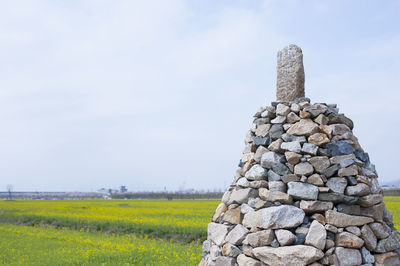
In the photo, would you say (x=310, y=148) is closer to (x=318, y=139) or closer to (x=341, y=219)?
(x=318, y=139)

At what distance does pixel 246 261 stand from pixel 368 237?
1892 mm

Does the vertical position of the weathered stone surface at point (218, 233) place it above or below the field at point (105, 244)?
above

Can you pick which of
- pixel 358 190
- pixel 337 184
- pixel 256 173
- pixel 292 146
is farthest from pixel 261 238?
pixel 358 190

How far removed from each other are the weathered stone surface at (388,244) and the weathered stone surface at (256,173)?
2043 mm

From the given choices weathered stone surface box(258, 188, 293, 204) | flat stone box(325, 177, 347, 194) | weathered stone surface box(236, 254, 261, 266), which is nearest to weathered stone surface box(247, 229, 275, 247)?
weathered stone surface box(236, 254, 261, 266)

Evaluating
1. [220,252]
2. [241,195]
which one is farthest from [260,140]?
[220,252]

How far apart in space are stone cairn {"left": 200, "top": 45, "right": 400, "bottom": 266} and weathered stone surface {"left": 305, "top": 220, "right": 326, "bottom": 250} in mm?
14

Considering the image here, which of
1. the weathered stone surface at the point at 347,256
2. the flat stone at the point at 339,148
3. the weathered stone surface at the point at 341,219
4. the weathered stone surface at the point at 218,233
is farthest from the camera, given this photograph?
the weathered stone surface at the point at 218,233

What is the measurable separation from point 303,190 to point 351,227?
880 mm

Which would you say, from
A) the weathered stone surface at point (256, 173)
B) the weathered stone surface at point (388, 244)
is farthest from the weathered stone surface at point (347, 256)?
the weathered stone surface at point (256, 173)

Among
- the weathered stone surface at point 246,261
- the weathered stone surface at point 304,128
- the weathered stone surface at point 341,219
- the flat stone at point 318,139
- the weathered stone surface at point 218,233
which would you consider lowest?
the weathered stone surface at point 246,261

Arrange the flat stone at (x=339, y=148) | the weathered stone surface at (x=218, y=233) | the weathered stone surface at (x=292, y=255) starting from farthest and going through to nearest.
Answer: the weathered stone surface at (x=218, y=233) → the flat stone at (x=339, y=148) → the weathered stone surface at (x=292, y=255)

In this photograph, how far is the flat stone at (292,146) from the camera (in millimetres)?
5883

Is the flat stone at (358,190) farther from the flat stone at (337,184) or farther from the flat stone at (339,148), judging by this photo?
the flat stone at (339,148)
